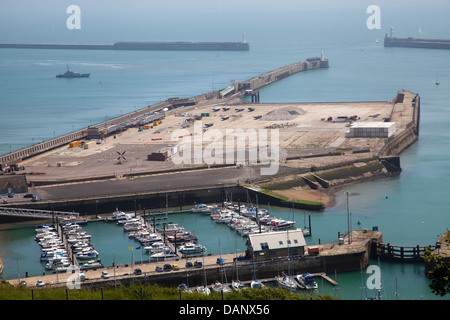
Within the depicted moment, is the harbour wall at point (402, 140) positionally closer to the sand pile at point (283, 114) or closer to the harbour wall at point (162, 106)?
the sand pile at point (283, 114)

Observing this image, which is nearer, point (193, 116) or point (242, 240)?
point (242, 240)

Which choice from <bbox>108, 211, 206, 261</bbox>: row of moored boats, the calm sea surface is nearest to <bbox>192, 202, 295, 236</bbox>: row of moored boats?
the calm sea surface

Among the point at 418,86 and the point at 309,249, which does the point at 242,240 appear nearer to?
the point at 309,249

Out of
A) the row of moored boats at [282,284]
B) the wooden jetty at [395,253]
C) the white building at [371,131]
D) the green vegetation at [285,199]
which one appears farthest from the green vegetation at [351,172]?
the row of moored boats at [282,284]

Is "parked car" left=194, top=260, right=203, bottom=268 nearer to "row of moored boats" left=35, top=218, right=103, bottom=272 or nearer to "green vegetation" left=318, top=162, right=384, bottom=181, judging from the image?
"row of moored boats" left=35, top=218, right=103, bottom=272
